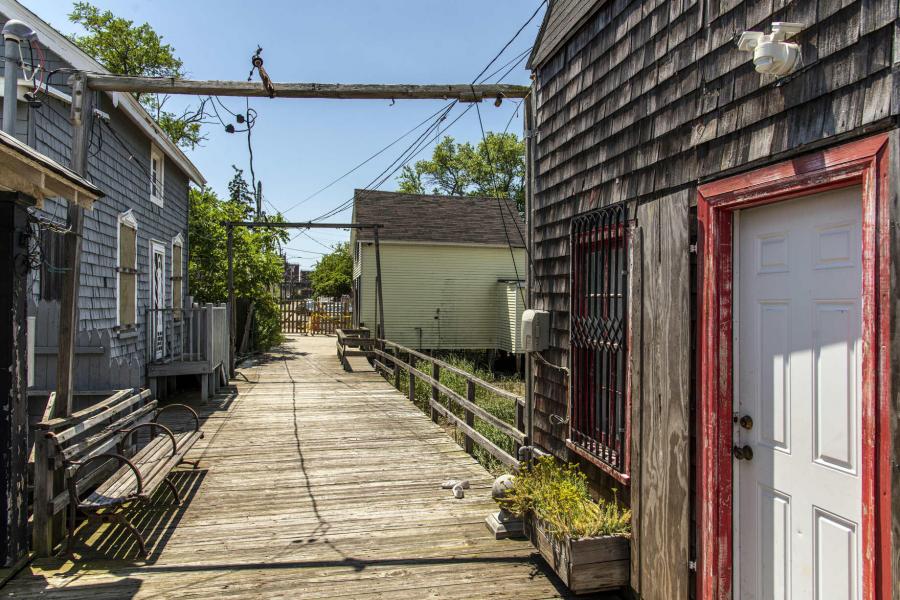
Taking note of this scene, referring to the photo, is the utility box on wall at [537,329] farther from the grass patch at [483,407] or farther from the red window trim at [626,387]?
the grass patch at [483,407]

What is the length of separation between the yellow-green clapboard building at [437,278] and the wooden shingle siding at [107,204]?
794cm

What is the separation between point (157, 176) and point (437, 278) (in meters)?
9.73

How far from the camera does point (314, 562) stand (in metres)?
4.24

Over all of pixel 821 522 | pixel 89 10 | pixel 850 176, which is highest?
pixel 89 10

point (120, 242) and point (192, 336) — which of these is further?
point (192, 336)

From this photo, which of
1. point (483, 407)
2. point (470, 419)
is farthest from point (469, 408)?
point (483, 407)

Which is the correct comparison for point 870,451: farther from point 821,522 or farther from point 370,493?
point 370,493

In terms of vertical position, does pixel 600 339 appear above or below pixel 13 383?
above

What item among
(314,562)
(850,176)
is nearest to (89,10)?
(314,562)

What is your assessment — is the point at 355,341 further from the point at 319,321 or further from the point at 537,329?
the point at 319,321

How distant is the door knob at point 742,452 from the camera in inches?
112

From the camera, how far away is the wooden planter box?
3580 millimetres

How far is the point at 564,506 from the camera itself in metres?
3.81

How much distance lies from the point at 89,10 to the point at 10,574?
27969mm
